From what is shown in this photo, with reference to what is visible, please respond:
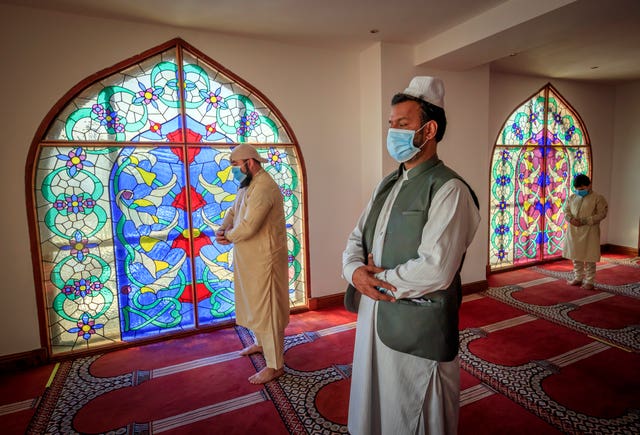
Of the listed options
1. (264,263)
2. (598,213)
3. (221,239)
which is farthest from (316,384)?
(598,213)

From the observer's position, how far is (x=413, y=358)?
4.36 ft

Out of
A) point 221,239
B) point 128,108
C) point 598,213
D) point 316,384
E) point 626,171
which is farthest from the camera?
point 626,171

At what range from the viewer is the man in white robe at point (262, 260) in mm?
2420

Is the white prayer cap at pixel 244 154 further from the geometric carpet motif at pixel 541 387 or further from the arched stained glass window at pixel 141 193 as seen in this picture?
the geometric carpet motif at pixel 541 387

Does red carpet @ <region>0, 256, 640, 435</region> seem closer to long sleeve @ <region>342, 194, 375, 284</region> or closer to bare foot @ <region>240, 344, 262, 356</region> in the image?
bare foot @ <region>240, 344, 262, 356</region>

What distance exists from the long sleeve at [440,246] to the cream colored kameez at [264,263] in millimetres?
1322

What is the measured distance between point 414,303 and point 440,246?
0.76ft

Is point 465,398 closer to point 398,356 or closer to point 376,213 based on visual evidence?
point 398,356

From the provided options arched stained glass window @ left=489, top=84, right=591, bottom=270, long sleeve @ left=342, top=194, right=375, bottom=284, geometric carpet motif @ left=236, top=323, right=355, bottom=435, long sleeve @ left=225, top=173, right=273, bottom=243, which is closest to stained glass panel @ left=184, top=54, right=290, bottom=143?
long sleeve @ left=225, top=173, right=273, bottom=243

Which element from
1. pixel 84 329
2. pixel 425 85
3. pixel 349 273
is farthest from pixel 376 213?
pixel 84 329

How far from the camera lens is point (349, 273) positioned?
1429mm

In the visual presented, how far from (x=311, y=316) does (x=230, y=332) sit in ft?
2.61

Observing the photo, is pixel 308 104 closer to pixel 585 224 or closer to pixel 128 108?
pixel 128 108

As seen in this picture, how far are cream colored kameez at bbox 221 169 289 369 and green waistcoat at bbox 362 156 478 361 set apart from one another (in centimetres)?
121
